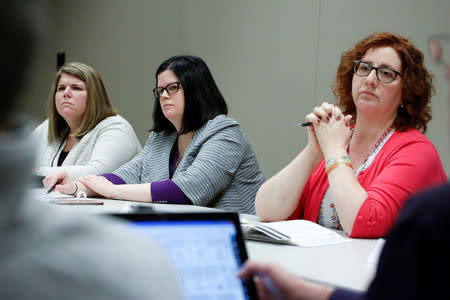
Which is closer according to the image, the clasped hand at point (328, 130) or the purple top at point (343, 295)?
the purple top at point (343, 295)

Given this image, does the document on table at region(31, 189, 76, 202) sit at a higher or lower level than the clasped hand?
lower

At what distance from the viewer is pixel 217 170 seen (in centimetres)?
239

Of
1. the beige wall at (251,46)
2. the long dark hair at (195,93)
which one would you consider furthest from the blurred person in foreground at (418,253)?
the beige wall at (251,46)

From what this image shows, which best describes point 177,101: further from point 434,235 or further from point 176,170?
point 434,235

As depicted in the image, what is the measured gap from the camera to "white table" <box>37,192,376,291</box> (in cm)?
114

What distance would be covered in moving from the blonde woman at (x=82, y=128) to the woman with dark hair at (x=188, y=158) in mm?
352

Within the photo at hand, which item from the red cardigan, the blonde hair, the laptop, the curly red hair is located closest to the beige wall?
the blonde hair

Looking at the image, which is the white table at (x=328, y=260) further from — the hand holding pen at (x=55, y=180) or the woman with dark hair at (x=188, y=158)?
the hand holding pen at (x=55, y=180)

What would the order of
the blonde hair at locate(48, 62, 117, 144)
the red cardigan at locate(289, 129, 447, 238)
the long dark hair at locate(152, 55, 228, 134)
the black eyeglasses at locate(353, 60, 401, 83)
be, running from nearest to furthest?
the red cardigan at locate(289, 129, 447, 238) < the black eyeglasses at locate(353, 60, 401, 83) < the long dark hair at locate(152, 55, 228, 134) < the blonde hair at locate(48, 62, 117, 144)

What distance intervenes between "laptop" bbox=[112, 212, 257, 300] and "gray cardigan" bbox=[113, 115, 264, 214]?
5.06 ft

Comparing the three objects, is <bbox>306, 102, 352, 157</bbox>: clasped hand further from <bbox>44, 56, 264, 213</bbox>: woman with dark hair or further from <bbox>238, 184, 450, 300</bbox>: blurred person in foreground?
<bbox>238, 184, 450, 300</bbox>: blurred person in foreground

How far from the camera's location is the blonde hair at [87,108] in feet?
11.0

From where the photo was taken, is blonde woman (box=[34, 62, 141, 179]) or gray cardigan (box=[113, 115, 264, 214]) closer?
gray cardigan (box=[113, 115, 264, 214])

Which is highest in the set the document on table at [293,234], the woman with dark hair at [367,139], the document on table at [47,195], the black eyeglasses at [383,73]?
the black eyeglasses at [383,73]
